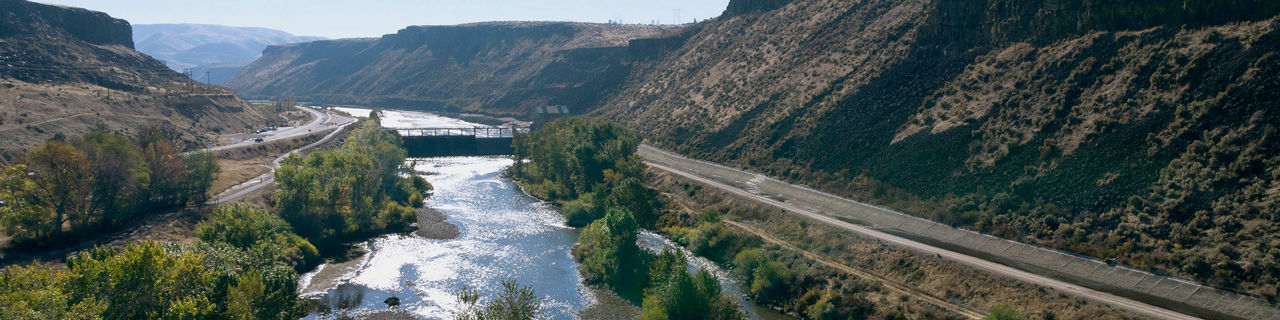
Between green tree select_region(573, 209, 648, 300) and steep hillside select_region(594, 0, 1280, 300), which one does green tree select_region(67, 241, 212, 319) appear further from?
steep hillside select_region(594, 0, 1280, 300)

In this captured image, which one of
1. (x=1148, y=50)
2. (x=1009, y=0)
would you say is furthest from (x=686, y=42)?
(x=1148, y=50)

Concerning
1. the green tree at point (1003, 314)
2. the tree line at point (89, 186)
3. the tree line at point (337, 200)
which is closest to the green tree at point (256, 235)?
the tree line at point (337, 200)

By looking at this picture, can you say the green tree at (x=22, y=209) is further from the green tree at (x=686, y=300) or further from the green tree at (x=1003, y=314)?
the green tree at (x=1003, y=314)

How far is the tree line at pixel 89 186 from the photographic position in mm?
48656

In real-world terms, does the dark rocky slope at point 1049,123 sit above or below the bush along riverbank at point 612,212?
above

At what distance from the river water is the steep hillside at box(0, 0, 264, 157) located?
1569 inches

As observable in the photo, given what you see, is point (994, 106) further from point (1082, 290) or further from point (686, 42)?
point (686, 42)

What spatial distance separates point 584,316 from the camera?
4509cm

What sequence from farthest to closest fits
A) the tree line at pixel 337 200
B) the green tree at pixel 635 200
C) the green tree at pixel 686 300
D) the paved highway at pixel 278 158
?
the paved highway at pixel 278 158, the green tree at pixel 635 200, the tree line at pixel 337 200, the green tree at pixel 686 300

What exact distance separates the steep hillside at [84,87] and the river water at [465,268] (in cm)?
3985

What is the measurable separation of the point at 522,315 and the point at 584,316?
28.0ft

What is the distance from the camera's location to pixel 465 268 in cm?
5634

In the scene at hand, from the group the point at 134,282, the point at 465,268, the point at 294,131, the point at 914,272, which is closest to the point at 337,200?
the point at 465,268

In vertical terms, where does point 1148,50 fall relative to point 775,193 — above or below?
above
